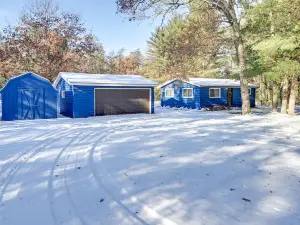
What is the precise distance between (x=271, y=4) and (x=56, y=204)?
43.8 ft

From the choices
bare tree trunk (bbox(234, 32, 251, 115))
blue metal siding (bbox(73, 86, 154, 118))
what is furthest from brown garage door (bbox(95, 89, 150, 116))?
bare tree trunk (bbox(234, 32, 251, 115))

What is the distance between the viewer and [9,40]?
23.2 metres

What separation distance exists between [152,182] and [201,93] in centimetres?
1799

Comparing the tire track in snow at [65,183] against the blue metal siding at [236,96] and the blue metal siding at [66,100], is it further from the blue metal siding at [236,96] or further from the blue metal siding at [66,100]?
the blue metal siding at [236,96]

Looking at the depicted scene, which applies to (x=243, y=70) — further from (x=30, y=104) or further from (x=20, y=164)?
(x=20, y=164)

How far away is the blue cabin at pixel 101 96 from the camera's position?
15.2 m

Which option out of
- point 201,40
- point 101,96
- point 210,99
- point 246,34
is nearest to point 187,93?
point 210,99

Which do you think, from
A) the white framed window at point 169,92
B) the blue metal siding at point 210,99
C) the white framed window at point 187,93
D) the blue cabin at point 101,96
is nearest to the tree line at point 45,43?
the blue cabin at point 101,96

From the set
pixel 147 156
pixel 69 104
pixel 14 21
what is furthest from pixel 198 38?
pixel 14 21

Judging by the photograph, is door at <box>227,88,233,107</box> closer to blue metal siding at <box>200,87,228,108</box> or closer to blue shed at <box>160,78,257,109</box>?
blue shed at <box>160,78,257,109</box>

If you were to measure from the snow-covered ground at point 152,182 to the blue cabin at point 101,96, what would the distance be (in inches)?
321

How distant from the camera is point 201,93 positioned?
21.4 metres

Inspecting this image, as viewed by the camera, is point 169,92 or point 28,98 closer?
point 28,98

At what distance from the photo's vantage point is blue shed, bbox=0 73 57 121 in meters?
13.5
